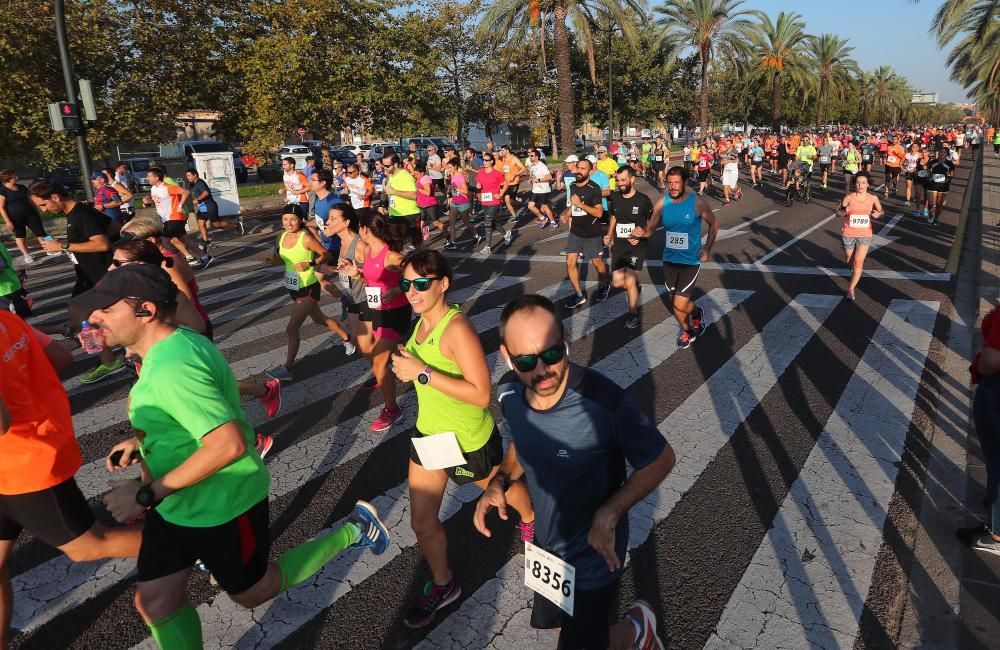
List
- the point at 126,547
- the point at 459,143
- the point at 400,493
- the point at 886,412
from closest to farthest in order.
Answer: the point at 126,547, the point at 400,493, the point at 886,412, the point at 459,143

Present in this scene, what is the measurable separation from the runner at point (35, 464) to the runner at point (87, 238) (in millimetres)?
4264

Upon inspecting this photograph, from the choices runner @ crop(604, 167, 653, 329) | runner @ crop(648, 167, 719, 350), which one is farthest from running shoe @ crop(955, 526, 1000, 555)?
runner @ crop(604, 167, 653, 329)

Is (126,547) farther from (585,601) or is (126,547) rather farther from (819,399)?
(819,399)

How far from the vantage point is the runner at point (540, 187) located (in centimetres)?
1590

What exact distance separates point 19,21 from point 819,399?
25.3m

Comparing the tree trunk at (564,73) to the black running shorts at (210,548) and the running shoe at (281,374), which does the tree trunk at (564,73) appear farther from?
the black running shorts at (210,548)

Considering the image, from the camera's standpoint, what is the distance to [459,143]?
42.8 metres

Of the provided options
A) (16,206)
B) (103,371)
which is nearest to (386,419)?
(103,371)

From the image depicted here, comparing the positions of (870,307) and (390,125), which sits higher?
(390,125)

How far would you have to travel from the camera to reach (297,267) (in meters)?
6.33

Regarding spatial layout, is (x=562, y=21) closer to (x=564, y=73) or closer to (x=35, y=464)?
(x=564, y=73)

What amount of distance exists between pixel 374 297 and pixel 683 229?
368cm

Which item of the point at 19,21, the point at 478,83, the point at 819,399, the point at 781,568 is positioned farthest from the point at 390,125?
the point at 781,568

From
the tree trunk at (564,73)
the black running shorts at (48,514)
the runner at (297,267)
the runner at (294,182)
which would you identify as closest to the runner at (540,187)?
the runner at (294,182)
